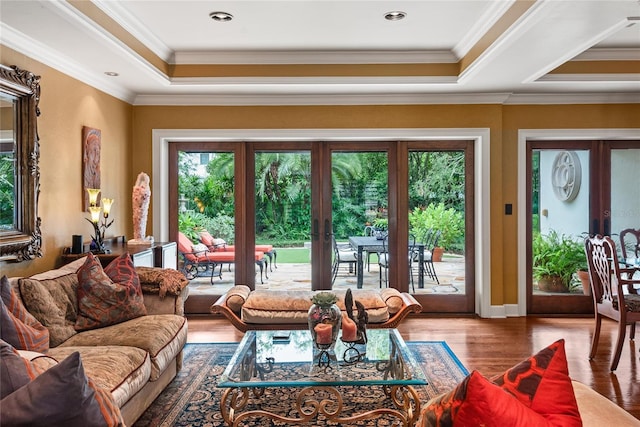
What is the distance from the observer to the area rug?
2.92m

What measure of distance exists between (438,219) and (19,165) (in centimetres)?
416

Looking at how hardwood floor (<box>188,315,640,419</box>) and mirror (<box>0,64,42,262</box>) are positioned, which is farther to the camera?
hardwood floor (<box>188,315,640,419</box>)

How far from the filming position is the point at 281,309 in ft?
12.2

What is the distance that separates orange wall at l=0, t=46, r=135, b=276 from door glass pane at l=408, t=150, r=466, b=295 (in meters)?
3.29

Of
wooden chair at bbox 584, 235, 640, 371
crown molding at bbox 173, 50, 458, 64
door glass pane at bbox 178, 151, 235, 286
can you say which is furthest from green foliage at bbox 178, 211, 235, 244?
wooden chair at bbox 584, 235, 640, 371

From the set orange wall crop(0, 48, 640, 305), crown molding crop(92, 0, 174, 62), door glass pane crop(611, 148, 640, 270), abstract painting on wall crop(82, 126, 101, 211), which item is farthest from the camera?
door glass pane crop(611, 148, 640, 270)

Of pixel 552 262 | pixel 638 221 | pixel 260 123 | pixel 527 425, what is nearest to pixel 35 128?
pixel 260 123

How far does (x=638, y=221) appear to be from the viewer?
5555mm

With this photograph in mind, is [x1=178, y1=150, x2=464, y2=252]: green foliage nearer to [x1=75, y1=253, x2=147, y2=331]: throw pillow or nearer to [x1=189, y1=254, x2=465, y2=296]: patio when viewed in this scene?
[x1=189, y1=254, x2=465, y2=296]: patio

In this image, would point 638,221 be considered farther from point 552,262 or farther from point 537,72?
point 537,72

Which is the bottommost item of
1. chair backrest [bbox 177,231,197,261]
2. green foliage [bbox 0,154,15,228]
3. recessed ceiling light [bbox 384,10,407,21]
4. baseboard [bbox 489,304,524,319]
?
baseboard [bbox 489,304,524,319]

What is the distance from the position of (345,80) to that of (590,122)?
288 cm

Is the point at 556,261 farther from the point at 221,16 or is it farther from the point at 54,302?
the point at 54,302

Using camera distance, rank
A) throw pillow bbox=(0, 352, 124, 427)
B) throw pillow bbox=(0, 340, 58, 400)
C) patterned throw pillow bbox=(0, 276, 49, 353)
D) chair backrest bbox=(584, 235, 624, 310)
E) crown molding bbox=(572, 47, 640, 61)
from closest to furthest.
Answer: throw pillow bbox=(0, 352, 124, 427), throw pillow bbox=(0, 340, 58, 400), patterned throw pillow bbox=(0, 276, 49, 353), chair backrest bbox=(584, 235, 624, 310), crown molding bbox=(572, 47, 640, 61)
